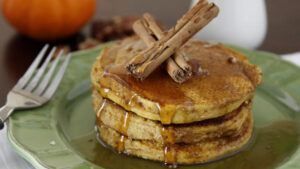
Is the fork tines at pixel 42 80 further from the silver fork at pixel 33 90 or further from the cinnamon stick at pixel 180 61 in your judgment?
the cinnamon stick at pixel 180 61

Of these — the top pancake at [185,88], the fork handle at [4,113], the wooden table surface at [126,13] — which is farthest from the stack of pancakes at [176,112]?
the wooden table surface at [126,13]

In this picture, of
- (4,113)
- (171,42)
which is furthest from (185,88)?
(4,113)

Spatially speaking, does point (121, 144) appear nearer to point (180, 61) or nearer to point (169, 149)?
point (169, 149)

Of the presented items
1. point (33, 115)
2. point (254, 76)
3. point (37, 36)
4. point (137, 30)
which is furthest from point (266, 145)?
point (37, 36)

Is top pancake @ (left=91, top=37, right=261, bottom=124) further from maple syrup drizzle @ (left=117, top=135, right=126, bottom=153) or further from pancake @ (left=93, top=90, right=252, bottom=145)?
maple syrup drizzle @ (left=117, top=135, right=126, bottom=153)

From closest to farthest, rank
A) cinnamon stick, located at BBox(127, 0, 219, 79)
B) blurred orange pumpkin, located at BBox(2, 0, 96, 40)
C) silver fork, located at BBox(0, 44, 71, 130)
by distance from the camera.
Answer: cinnamon stick, located at BBox(127, 0, 219, 79), silver fork, located at BBox(0, 44, 71, 130), blurred orange pumpkin, located at BBox(2, 0, 96, 40)

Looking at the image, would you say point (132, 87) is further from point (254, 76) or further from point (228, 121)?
point (254, 76)

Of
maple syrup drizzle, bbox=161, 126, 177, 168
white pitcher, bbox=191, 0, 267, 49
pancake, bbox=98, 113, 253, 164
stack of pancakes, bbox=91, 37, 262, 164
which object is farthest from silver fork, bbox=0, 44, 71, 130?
white pitcher, bbox=191, 0, 267, 49
